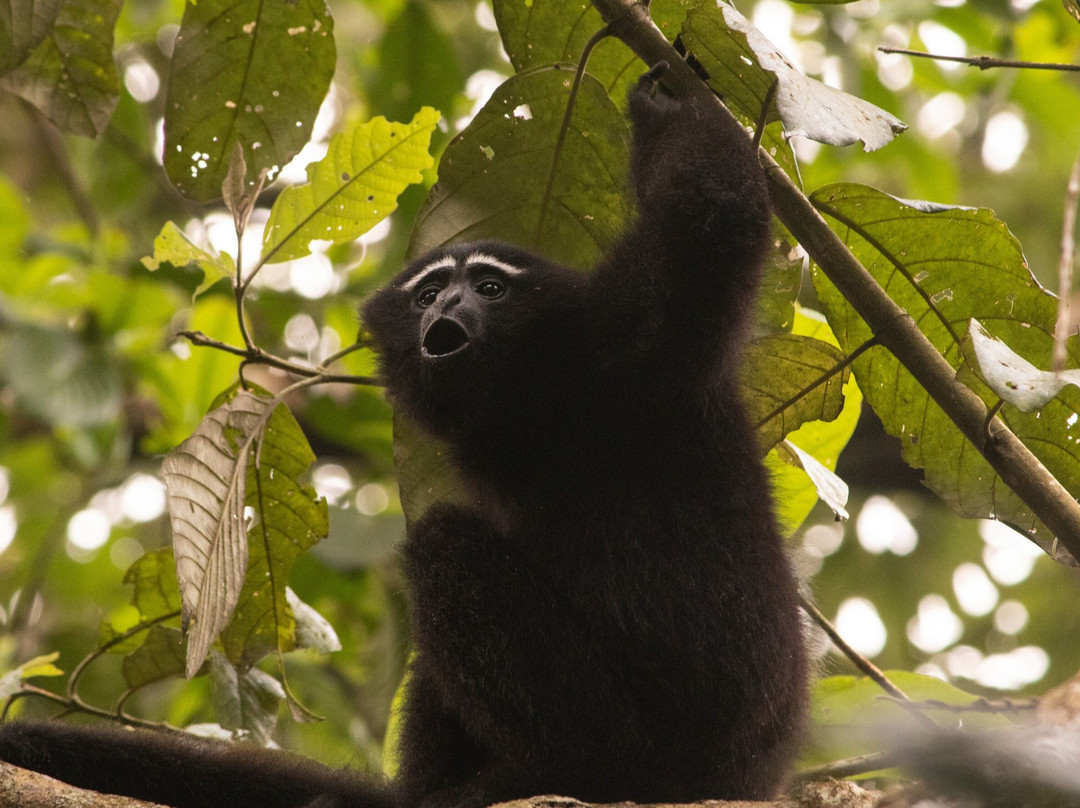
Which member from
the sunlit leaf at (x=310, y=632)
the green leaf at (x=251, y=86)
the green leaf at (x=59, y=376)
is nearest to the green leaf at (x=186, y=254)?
the green leaf at (x=251, y=86)

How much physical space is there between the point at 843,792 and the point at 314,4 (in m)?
3.72

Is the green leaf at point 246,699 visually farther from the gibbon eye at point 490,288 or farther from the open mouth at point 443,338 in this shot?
the gibbon eye at point 490,288

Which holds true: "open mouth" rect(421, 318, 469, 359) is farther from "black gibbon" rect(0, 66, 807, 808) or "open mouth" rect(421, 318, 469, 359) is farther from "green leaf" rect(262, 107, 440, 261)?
"green leaf" rect(262, 107, 440, 261)

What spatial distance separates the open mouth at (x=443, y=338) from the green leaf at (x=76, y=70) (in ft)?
5.85

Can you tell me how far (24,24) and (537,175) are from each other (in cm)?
215

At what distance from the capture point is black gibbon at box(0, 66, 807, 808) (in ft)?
13.1

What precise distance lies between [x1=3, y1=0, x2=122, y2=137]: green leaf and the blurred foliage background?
7.17 feet

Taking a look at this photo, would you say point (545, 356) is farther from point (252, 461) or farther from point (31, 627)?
point (31, 627)

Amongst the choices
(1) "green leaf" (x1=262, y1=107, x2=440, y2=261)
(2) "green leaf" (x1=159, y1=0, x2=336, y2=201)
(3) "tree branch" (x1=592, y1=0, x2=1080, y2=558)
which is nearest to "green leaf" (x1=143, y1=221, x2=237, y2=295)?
(1) "green leaf" (x1=262, y1=107, x2=440, y2=261)

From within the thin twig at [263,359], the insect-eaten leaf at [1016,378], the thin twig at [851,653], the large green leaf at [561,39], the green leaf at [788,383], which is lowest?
the thin twig at [851,653]

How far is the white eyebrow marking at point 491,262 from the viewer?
501 cm

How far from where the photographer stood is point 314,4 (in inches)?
186

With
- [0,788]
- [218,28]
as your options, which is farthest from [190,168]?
[0,788]

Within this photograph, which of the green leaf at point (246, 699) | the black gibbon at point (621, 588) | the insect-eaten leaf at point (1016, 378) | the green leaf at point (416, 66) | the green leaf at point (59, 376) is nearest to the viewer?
the insect-eaten leaf at point (1016, 378)
